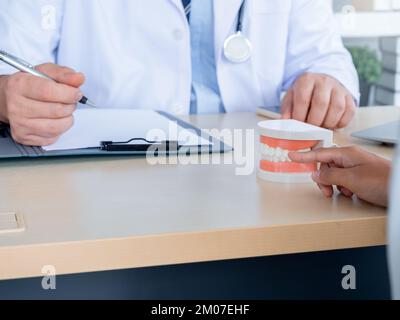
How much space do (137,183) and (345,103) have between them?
572mm

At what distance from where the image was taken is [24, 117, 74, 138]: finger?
1.16 metres

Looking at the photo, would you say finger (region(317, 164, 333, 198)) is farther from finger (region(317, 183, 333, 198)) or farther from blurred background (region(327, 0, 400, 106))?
blurred background (region(327, 0, 400, 106))

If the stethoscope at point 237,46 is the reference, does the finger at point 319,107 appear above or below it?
below

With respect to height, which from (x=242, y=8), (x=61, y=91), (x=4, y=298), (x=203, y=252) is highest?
(x=242, y=8)

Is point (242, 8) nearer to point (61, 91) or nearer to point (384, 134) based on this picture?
point (384, 134)

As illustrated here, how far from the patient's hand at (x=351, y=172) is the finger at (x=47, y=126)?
0.37 meters

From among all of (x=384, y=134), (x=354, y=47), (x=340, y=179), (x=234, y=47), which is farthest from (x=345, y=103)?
(x=354, y=47)

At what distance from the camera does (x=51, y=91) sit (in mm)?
1141

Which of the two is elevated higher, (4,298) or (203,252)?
(203,252)

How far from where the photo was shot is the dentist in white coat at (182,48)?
163 cm

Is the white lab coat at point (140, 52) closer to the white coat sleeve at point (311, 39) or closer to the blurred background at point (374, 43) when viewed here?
the white coat sleeve at point (311, 39)

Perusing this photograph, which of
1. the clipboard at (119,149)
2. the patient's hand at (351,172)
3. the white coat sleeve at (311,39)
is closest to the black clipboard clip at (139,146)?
the clipboard at (119,149)
